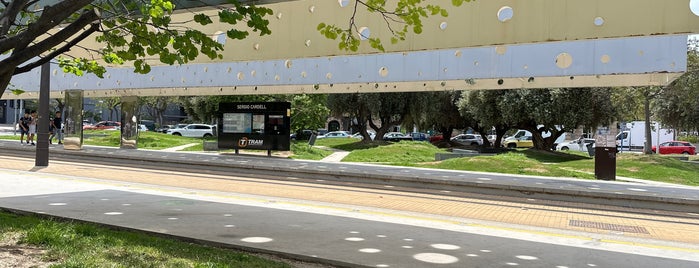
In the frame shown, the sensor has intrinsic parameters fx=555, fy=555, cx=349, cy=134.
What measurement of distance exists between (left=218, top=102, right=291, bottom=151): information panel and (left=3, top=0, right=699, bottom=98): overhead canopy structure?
1.56m

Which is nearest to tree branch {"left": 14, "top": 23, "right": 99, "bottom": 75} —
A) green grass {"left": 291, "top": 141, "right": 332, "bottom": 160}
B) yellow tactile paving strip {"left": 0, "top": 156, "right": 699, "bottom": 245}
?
yellow tactile paving strip {"left": 0, "top": 156, "right": 699, "bottom": 245}

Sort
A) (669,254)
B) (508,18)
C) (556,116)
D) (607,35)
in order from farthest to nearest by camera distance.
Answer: (556,116)
(508,18)
(607,35)
(669,254)

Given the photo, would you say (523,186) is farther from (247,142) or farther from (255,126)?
(247,142)

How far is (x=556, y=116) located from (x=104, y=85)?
23111 millimetres

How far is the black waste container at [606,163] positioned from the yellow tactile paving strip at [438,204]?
6248mm

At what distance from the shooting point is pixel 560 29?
12602mm

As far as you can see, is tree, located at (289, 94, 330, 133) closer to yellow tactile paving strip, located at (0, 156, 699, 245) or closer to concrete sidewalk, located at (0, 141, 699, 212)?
concrete sidewalk, located at (0, 141, 699, 212)

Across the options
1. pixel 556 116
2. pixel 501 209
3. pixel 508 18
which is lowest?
pixel 501 209

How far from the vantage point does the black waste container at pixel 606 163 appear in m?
17.1

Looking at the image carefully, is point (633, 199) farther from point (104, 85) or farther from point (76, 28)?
point (104, 85)

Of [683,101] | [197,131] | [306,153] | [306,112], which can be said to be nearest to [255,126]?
[306,153]

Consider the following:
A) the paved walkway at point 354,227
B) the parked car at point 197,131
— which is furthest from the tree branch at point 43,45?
the parked car at point 197,131

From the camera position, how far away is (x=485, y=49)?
15.6m

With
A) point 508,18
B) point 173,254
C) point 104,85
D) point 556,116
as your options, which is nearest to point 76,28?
point 173,254
